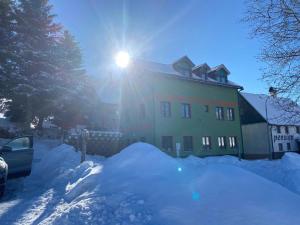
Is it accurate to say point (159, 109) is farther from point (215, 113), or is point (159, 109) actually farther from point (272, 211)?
point (272, 211)

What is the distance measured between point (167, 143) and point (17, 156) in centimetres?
1489

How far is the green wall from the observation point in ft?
76.0

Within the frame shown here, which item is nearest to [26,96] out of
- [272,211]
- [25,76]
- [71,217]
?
[25,76]

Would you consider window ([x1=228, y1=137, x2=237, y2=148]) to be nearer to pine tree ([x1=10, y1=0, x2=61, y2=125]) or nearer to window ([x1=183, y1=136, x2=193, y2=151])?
window ([x1=183, y1=136, x2=193, y2=151])

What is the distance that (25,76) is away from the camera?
22.7 metres

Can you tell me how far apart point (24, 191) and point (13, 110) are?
54.7ft

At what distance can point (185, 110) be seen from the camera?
25.2m

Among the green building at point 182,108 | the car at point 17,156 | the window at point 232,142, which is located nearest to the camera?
the car at point 17,156

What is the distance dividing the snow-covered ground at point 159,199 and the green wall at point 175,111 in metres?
14.4

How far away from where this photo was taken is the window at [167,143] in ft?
75.9

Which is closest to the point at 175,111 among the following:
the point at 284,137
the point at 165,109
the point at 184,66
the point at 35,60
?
the point at 165,109

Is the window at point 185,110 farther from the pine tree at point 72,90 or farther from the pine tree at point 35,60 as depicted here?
the pine tree at point 35,60

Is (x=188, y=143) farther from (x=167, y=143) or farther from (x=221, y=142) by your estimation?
(x=221, y=142)

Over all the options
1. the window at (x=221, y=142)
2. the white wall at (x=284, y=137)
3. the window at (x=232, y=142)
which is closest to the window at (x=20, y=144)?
the window at (x=221, y=142)
